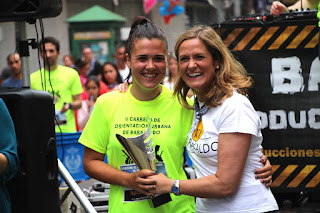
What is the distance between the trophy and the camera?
370 centimetres

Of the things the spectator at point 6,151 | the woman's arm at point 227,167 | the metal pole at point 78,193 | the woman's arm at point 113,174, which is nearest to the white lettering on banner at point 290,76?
the metal pole at point 78,193

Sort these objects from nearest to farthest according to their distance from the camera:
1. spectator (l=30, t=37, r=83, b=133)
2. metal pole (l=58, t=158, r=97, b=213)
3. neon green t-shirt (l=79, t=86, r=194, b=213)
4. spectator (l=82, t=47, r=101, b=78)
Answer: neon green t-shirt (l=79, t=86, r=194, b=213), metal pole (l=58, t=158, r=97, b=213), spectator (l=30, t=37, r=83, b=133), spectator (l=82, t=47, r=101, b=78)

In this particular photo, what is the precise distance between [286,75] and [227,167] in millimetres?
2430

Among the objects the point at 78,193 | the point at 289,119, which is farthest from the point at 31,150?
the point at 289,119

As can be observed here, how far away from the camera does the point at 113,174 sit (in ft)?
12.8

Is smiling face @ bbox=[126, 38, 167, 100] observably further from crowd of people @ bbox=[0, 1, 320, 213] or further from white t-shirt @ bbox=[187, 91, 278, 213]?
white t-shirt @ bbox=[187, 91, 278, 213]

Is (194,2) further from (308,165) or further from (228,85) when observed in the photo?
(228,85)

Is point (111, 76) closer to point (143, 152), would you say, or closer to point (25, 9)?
point (25, 9)

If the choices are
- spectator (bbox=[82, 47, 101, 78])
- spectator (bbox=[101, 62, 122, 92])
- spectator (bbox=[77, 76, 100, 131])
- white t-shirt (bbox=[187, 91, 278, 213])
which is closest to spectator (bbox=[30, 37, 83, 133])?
spectator (bbox=[77, 76, 100, 131])

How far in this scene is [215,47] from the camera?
3.71m

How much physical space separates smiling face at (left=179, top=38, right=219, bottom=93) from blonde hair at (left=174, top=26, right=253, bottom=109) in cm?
2

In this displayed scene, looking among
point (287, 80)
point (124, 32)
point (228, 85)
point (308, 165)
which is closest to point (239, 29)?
point (287, 80)

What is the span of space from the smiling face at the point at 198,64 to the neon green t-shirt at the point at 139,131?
35cm

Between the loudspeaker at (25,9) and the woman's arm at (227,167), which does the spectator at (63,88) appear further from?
the woman's arm at (227,167)
